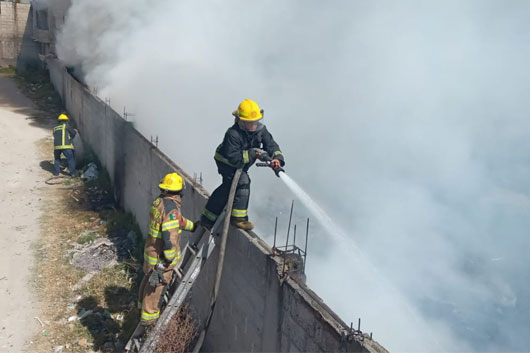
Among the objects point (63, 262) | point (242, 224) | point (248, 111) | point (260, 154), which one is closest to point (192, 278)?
point (242, 224)

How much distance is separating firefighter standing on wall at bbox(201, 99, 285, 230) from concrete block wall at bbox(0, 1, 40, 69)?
18346 mm

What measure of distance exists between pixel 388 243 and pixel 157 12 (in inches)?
812

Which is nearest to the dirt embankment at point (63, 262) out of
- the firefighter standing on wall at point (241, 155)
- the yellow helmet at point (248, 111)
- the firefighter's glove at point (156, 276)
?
the firefighter's glove at point (156, 276)

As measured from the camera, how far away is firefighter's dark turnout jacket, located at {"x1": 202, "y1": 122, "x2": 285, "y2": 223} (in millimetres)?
4258

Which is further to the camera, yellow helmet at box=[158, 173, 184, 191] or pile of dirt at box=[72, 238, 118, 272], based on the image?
pile of dirt at box=[72, 238, 118, 272]

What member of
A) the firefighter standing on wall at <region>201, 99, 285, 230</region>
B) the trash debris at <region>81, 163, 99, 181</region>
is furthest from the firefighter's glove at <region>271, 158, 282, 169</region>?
the trash debris at <region>81, 163, 99, 181</region>

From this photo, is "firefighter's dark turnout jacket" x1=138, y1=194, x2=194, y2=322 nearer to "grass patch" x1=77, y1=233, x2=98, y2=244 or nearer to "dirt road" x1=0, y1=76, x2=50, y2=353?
"dirt road" x1=0, y1=76, x2=50, y2=353

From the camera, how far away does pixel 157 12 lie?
11562 millimetres

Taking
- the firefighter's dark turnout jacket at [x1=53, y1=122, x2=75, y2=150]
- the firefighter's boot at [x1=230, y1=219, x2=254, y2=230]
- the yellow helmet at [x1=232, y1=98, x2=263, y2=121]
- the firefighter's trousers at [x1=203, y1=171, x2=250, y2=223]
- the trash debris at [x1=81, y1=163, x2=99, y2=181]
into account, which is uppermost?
the yellow helmet at [x1=232, y1=98, x2=263, y2=121]

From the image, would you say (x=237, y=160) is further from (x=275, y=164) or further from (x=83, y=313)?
(x=83, y=313)

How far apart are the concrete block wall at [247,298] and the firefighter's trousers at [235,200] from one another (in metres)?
0.18

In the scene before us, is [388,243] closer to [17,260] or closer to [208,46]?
[208,46]

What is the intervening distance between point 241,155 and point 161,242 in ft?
3.57

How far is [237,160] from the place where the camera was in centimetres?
425
